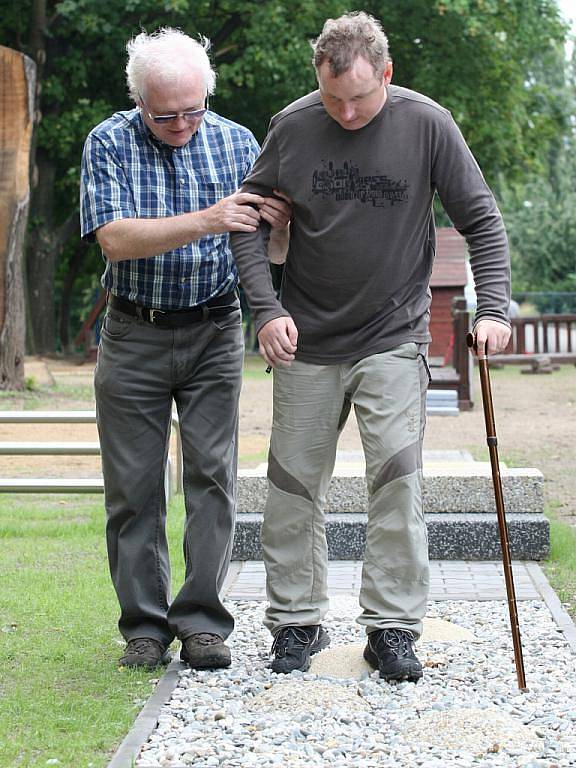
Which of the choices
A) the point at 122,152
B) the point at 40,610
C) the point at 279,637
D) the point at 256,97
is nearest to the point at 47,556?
the point at 40,610

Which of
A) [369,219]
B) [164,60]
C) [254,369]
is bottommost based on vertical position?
[254,369]

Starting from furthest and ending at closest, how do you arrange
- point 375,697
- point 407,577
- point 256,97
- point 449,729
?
point 256,97 < point 407,577 < point 375,697 < point 449,729

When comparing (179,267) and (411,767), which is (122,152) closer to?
(179,267)

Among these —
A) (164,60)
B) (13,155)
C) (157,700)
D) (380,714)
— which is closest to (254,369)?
(13,155)

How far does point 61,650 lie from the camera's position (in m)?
4.79

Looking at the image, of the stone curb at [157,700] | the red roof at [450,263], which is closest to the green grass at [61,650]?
the stone curb at [157,700]

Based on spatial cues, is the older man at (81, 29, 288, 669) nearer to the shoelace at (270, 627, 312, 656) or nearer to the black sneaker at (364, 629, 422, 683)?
the shoelace at (270, 627, 312, 656)

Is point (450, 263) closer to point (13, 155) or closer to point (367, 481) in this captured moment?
point (13, 155)

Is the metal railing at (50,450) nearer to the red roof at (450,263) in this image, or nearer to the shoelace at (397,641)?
the shoelace at (397,641)

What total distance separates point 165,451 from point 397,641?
109cm

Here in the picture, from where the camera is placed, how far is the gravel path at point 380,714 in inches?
139

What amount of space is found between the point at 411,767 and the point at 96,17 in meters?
20.6

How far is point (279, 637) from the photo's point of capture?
4.47 metres

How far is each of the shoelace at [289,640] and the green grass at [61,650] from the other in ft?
1.49
